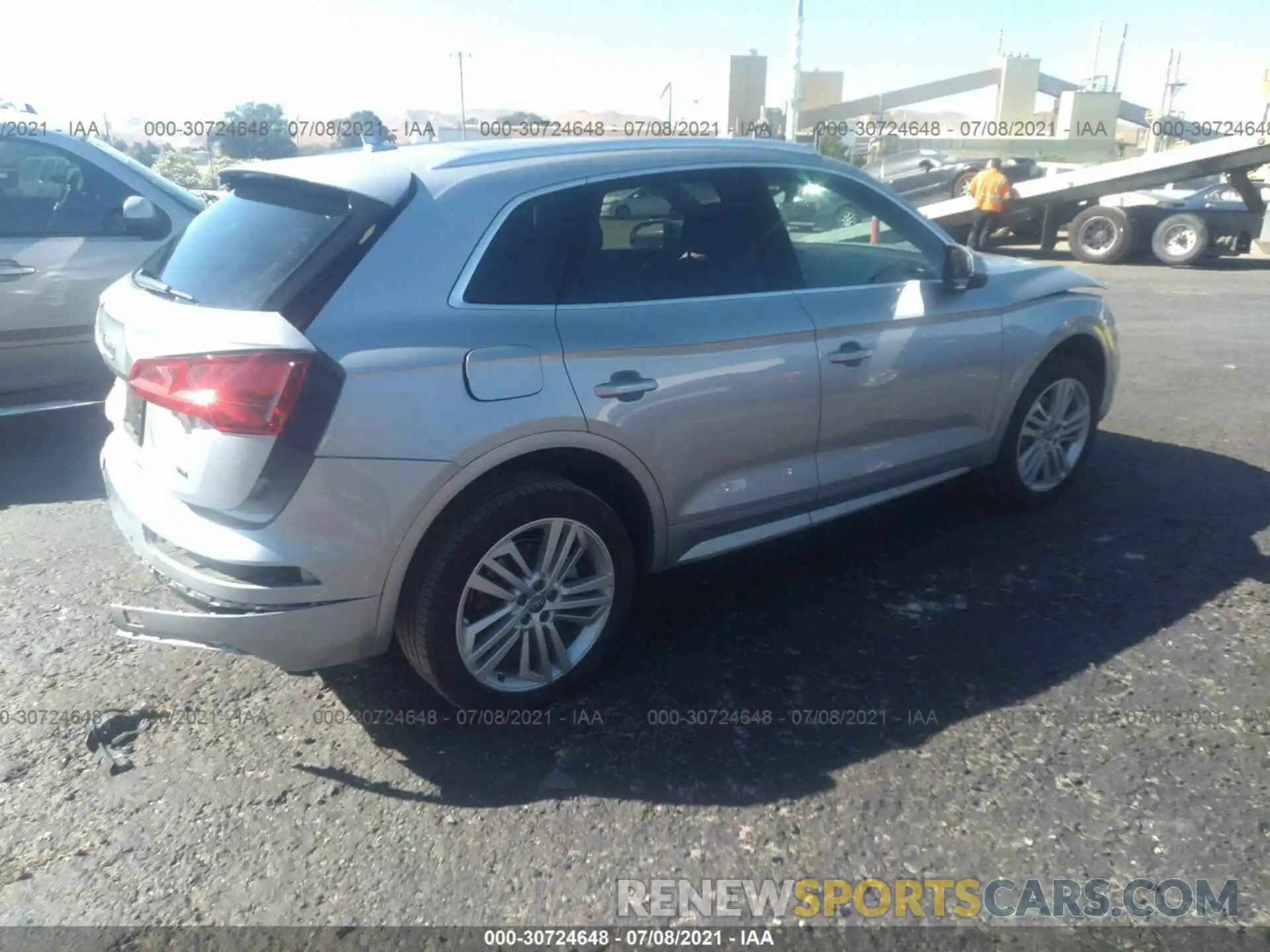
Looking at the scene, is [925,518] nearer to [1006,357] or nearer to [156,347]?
[1006,357]

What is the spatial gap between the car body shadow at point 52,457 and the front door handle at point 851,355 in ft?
11.5

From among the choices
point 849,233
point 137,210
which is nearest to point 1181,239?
point 849,233

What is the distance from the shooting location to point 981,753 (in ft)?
9.89

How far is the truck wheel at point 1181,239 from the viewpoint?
15656mm

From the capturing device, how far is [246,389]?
2654mm

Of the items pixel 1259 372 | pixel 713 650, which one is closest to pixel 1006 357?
pixel 713 650

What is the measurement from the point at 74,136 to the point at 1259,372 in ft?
28.2

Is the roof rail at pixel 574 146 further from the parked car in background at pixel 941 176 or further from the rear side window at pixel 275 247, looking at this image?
the parked car in background at pixel 941 176

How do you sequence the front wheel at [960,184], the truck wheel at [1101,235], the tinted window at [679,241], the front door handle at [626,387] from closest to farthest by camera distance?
the front door handle at [626,387]
the tinted window at [679,241]
the truck wheel at [1101,235]
the front wheel at [960,184]

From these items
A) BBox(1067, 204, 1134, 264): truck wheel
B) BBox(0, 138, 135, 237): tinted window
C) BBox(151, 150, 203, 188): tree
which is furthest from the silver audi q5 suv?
BBox(1067, 204, 1134, 264): truck wheel

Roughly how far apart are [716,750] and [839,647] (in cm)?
79

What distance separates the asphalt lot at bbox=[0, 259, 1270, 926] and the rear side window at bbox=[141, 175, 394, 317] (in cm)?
96

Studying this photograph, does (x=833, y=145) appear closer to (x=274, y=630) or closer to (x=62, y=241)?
(x=62, y=241)

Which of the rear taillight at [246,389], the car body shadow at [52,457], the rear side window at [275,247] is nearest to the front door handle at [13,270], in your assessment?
the car body shadow at [52,457]
